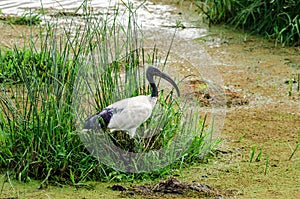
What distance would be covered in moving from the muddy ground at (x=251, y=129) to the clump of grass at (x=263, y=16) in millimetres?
114

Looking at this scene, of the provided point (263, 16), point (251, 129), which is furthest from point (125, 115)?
point (263, 16)

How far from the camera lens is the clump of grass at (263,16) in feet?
21.6

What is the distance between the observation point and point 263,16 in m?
6.87

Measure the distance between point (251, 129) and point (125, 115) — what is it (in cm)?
141

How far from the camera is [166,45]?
6.29 meters

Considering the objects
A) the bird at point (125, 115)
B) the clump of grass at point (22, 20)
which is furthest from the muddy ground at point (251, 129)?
the bird at point (125, 115)

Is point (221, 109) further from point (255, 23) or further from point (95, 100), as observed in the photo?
point (255, 23)

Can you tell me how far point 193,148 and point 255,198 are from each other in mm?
575

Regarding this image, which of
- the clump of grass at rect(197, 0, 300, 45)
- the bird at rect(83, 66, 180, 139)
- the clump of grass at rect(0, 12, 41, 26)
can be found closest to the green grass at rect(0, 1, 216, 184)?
the bird at rect(83, 66, 180, 139)

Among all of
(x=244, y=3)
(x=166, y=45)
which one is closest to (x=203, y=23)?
(x=244, y=3)

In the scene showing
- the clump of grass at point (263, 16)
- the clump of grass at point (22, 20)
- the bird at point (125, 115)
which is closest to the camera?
the bird at point (125, 115)

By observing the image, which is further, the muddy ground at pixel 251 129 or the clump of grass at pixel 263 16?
the clump of grass at pixel 263 16

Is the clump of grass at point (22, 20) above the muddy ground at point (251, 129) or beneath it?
above

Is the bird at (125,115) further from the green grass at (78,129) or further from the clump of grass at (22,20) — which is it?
the clump of grass at (22,20)
